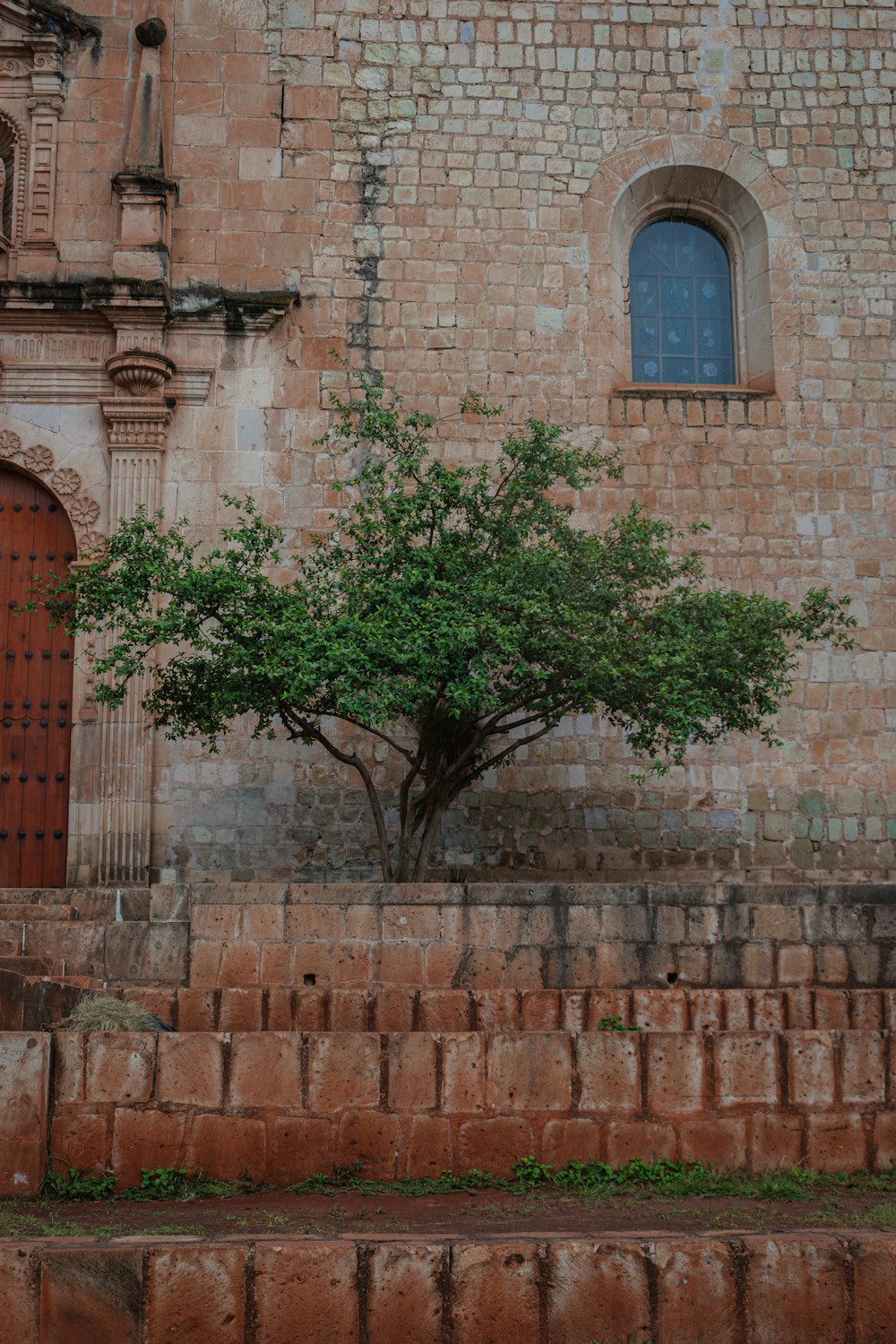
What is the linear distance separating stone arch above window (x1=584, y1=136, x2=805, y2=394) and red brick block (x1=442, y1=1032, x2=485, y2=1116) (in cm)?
787

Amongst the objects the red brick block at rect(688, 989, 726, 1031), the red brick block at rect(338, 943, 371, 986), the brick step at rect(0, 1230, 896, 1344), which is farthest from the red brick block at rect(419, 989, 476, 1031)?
the brick step at rect(0, 1230, 896, 1344)

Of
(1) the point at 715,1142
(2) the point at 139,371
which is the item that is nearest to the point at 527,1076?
(1) the point at 715,1142

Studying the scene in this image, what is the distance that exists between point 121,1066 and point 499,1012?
6.68 feet

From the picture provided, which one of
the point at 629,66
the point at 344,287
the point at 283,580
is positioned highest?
the point at 629,66

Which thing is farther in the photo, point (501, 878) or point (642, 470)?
point (642, 470)

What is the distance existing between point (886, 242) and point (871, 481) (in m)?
2.39

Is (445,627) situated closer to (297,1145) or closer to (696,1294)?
(297,1145)

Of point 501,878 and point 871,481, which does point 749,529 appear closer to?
point 871,481

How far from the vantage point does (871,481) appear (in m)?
12.9

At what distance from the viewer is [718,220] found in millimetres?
13578

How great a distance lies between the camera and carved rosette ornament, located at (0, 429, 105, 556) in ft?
40.1

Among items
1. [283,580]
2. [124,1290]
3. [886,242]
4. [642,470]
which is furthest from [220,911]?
[886,242]

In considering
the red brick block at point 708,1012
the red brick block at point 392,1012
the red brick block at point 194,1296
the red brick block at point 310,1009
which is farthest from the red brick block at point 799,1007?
the red brick block at point 194,1296

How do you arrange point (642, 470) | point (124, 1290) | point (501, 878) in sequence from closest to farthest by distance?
1. point (124, 1290)
2. point (501, 878)
3. point (642, 470)
